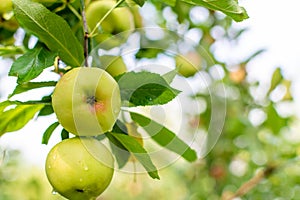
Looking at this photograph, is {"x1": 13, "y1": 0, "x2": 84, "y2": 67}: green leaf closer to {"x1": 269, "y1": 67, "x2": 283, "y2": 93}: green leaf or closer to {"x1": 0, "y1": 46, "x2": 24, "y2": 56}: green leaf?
{"x1": 0, "y1": 46, "x2": 24, "y2": 56}: green leaf

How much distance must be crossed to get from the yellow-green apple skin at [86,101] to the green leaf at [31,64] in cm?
9

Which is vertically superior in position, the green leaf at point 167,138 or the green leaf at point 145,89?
the green leaf at point 145,89

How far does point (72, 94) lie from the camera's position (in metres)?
0.80

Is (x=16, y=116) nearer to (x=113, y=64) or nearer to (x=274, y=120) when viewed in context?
(x=113, y=64)

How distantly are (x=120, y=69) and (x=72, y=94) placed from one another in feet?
1.10

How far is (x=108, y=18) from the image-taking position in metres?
1.17

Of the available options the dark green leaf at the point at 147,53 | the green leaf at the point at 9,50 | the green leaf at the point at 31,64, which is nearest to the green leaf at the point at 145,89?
the green leaf at the point at 31,64

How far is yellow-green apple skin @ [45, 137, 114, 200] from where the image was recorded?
0.81 meters

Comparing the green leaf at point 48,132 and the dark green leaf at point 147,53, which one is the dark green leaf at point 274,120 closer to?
the dark green leaf at point 147,53

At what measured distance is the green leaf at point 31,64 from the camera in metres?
0.88

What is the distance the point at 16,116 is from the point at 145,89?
0.33 meters

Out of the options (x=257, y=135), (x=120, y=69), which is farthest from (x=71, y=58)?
(x=257, y=135)

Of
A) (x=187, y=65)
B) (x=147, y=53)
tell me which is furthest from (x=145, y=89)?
(x=187, y=65)

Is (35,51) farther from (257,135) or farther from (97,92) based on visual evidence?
(257,135)
